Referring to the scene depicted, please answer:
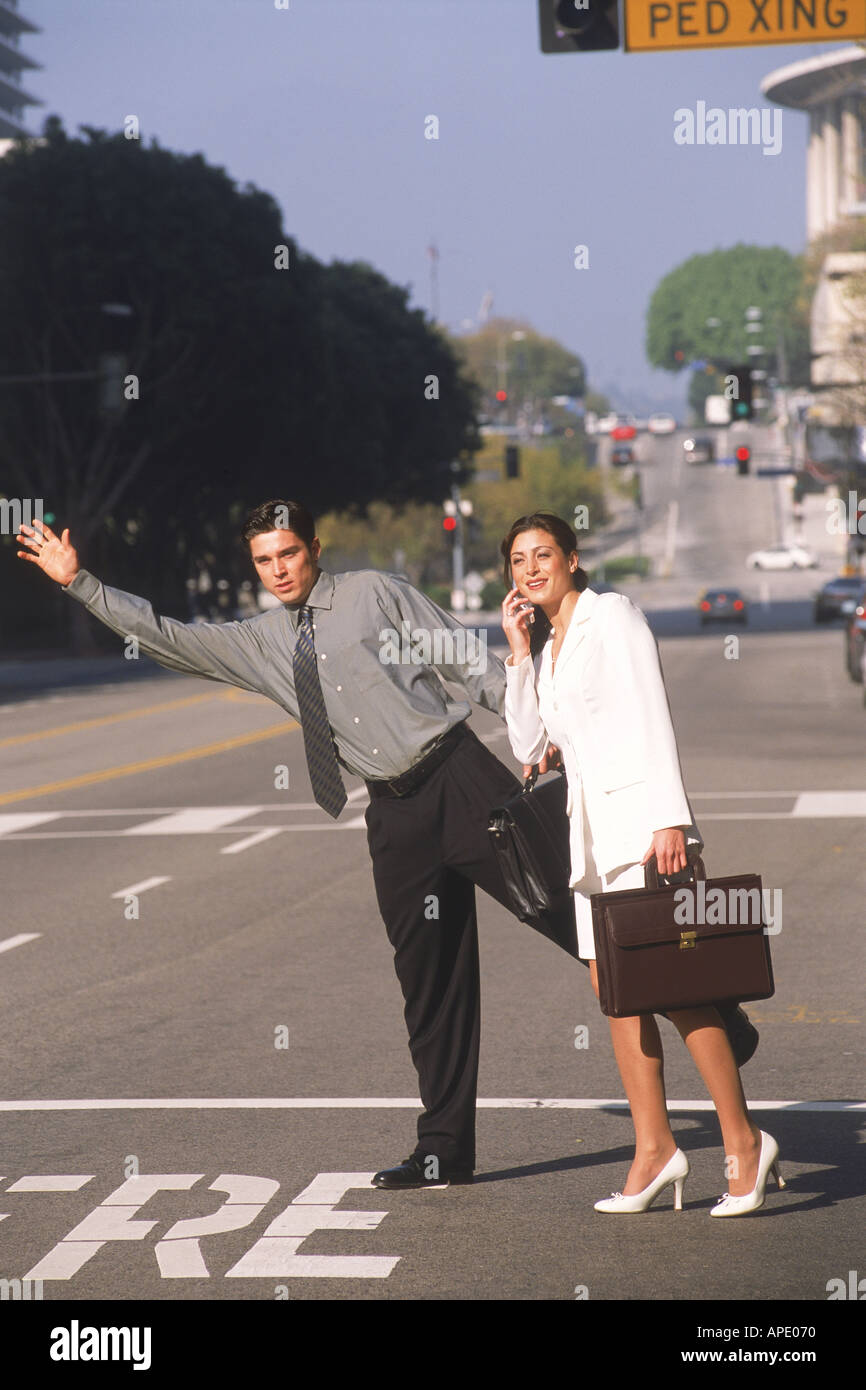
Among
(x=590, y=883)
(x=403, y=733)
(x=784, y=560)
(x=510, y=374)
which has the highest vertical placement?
(x=510, y=374)

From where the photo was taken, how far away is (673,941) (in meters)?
5.48

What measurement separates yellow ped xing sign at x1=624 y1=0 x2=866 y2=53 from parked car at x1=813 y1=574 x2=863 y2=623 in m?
47.4

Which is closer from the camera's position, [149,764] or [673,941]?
[673,941]

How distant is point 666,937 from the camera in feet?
17.9

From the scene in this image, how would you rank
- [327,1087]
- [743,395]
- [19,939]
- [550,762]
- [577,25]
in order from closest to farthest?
[550,762] < [327,1087] < [19,939] < [577,25] < [743,395]

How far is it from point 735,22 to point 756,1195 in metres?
9.94

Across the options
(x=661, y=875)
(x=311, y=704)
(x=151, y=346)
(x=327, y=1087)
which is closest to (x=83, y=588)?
(x=311, y=704)

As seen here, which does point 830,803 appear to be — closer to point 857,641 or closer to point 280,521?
point 280,521

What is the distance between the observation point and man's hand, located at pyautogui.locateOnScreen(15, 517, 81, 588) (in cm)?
617

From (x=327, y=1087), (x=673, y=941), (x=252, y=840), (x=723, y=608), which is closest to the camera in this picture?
(x=673, y=941)

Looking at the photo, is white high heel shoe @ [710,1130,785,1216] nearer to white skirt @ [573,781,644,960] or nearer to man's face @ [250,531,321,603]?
white skirt @ [573,781,644,960]

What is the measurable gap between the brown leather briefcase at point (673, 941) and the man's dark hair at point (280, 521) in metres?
1.41

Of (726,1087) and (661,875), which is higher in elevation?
(661,875)
